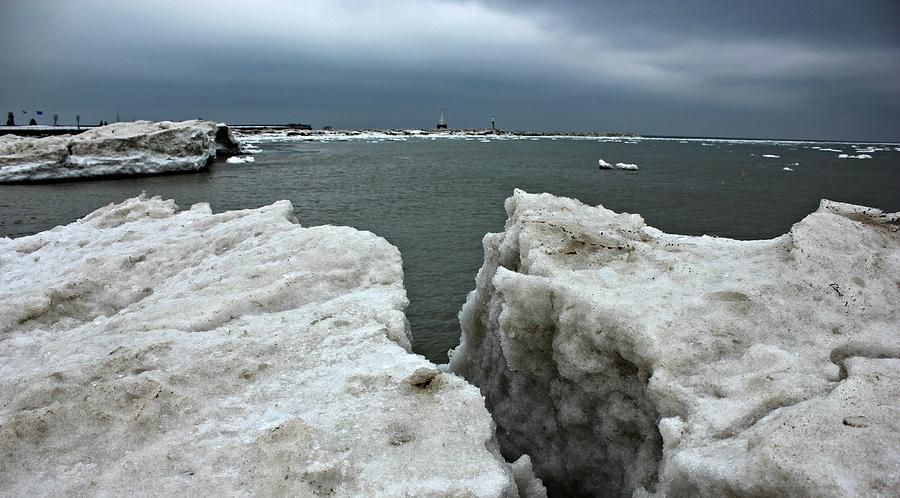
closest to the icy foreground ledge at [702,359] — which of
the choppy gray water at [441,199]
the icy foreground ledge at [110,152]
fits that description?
the choppy gray water at [441,199]

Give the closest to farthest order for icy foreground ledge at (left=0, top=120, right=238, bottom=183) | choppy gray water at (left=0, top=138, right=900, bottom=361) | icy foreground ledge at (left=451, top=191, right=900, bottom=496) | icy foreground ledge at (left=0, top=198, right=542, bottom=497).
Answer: icy foreground ledge at (left=451, top=191, right=900, bottom=496) → icy foreground ledge at (left=0, top=198, right=542, bottom=497) → choppy gray water at (left=0, top=138, right=900, bottom=361) → icy foreground ledge at (left=0, top=120, right=238, bottom=183)

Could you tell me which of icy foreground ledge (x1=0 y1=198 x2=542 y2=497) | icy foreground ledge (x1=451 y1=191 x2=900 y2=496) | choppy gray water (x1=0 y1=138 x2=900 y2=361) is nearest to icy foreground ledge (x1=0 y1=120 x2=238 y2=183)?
choppy gray water (x1=0 y1=138 x2=900 y2=361)

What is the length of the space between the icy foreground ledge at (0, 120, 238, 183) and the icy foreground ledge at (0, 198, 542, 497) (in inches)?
1241

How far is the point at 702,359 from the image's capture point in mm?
4379

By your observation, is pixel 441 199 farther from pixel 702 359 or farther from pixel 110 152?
pixel 702 359

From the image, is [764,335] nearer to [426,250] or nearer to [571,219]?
[571,219]

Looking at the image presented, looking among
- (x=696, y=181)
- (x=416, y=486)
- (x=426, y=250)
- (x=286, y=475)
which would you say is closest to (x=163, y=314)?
(x=286, y=475)

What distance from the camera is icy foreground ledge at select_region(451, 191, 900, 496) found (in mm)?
3091

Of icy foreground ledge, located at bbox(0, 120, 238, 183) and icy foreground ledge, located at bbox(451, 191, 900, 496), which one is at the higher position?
icy foreground ledge, located at bbox(0, 120, 238, 183)

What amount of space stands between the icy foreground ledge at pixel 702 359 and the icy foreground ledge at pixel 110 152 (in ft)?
120

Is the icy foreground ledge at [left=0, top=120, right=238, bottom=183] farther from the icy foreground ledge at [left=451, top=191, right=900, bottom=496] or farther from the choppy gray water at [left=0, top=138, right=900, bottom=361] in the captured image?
the icy foreground ledge at [left=451, top=191, right=900, bottom=496]

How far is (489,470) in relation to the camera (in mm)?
3678

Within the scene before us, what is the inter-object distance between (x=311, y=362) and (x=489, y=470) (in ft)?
7.08

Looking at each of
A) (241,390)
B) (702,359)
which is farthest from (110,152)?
(702,359)
